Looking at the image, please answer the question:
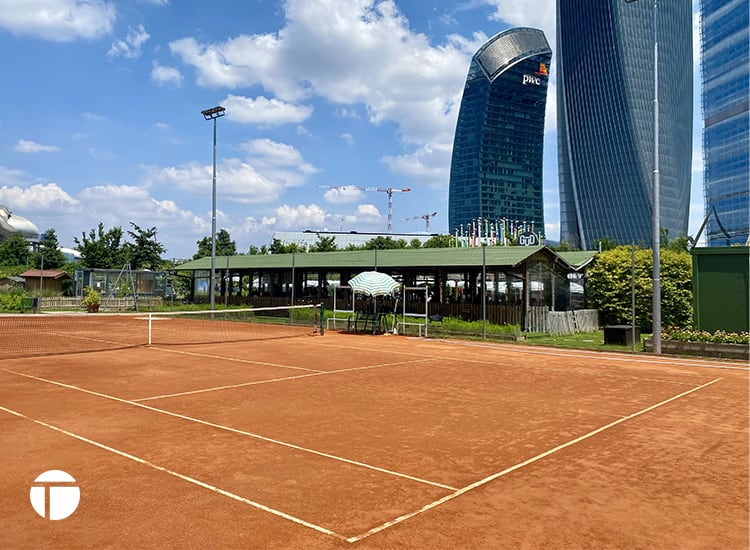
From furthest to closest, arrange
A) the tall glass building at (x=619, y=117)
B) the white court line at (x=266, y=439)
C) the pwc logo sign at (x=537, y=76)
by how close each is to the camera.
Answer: the pwc logo sign at (x=537, y=76) → the tall glass building at (x=619, y=117) → the white court line at (x=266, y=439)

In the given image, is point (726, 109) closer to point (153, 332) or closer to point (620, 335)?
point (620, 335)

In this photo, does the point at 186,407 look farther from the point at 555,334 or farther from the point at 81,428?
the point at 555,334

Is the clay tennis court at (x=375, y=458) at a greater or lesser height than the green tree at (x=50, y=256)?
lesser

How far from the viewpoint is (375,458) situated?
718cm

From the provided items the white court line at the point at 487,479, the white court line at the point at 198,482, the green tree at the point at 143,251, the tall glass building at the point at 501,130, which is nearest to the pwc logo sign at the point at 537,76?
the tall glass building at the point at 501,130

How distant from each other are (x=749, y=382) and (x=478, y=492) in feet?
37.8

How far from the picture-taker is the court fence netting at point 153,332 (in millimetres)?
20359

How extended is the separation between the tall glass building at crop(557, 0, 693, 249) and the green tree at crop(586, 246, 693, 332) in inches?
4532

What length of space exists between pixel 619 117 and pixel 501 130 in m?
44.5

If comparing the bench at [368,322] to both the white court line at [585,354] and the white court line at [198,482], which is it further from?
the white court line at [198,482]

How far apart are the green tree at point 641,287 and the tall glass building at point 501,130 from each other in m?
141

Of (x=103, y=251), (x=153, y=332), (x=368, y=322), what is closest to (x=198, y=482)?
(x=368, y=322)

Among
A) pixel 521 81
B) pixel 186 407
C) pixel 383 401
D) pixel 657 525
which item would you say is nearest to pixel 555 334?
pixel 383 401

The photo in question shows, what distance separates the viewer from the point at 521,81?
581 feet
